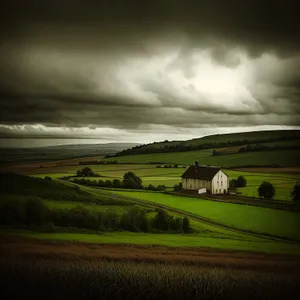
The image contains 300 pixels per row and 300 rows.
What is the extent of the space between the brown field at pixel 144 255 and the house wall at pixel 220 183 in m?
0.95

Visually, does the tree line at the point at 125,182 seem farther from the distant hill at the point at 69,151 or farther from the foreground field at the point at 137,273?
the foreground field at the point at 137,273

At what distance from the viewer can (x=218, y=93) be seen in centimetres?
601

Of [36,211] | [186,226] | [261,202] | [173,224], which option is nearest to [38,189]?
[36,211]

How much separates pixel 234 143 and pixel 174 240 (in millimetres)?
1856

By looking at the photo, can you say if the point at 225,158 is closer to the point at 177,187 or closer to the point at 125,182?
the point at 177,187

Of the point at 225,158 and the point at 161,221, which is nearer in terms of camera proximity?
the point at 161,221

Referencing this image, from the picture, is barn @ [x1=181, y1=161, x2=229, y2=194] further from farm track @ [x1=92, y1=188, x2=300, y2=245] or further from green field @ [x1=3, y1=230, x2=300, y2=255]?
green field @ [x1=3, y1=230, x2=300, y2=255]

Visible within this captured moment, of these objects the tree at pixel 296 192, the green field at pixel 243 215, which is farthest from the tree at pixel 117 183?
the tree at pixel 296 192

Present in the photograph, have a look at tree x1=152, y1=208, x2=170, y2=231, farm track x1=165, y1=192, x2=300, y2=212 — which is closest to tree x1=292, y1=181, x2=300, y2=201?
farm track x1=165, y1=192, x2=300, y2=212

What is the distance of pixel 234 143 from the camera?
19.8ft

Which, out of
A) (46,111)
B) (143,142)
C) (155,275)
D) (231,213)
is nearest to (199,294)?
(155,275)

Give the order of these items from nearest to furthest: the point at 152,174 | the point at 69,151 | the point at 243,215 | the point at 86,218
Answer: the point at 243,215 < the point at 86,218 < the point at 152,174 < the point at 69,151

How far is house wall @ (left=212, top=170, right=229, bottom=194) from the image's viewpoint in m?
5.90

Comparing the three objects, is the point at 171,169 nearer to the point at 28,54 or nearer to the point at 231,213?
the point at 231,213
